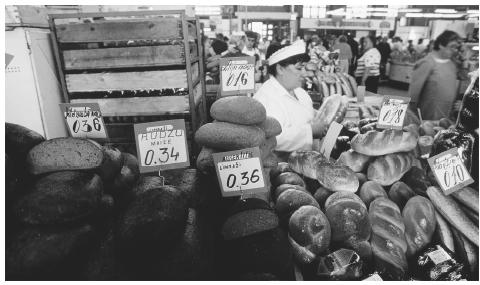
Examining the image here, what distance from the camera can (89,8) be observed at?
10.4 feet

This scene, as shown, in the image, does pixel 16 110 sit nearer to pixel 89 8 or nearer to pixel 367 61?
pixel 89 8

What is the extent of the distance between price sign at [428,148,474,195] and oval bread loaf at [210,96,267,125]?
3.11ft

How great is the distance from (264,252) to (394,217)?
0.78 meters

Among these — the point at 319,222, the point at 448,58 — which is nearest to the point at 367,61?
the point at 448,58

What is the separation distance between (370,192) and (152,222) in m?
1.24

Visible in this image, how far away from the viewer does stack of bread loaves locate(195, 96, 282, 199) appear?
1700mm

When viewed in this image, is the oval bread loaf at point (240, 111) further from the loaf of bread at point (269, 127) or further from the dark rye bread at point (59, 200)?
the dark rye bread at point (59, 200)

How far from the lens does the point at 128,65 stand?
7.57 feet

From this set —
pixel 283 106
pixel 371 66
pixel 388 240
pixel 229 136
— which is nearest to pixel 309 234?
pixel 388 240

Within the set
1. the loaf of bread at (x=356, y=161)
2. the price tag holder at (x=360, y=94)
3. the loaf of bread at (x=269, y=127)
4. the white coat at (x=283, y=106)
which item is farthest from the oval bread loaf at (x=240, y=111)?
the price tag holder at (x=360, y=94)

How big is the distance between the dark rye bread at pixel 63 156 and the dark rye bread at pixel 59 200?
5 centimetres

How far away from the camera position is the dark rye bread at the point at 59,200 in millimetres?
1042

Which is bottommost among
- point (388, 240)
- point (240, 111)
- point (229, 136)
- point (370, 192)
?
point (388, 240)

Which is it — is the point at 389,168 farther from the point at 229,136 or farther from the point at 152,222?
the point at 152,222
